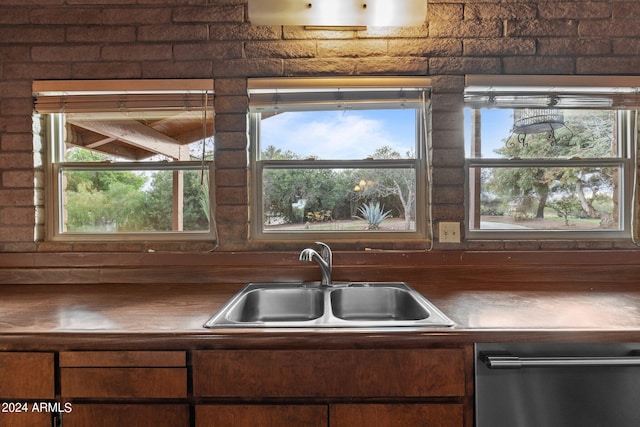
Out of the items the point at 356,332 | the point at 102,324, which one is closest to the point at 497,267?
the point at 356,332

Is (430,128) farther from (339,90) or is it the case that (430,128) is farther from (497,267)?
(497,267)

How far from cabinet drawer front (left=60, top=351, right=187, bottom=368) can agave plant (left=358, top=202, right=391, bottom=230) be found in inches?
42.4

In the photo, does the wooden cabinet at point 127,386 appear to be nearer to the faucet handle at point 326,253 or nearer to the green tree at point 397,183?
the faucet handle at point 326,253

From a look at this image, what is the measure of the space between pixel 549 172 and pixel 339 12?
1336 mm

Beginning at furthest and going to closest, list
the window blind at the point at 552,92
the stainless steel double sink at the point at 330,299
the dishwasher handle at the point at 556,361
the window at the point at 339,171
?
1. the window at the point at 339,171
2. the window blind at the point at 552,92
3. the stainless steel double sink at the point at 330,299
4. the dishwasher handle at the point at 556,361

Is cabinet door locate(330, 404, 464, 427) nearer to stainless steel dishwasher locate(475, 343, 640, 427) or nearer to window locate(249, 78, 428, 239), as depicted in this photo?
stainless steel dishwasher locate(475, 343, 640, 427)

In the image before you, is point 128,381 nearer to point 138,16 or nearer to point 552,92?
point 138,16

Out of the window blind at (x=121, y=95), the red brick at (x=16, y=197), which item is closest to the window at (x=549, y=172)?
the window blind at (x=121, y=95)

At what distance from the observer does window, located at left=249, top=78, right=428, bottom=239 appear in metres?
1.75

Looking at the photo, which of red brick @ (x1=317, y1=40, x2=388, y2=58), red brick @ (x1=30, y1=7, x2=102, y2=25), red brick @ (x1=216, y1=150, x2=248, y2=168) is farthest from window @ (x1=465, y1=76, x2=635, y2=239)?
red brick @ (x1=30, y1=7, x2=102, y2=25)

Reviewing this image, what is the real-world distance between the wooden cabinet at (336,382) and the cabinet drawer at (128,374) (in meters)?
0.07

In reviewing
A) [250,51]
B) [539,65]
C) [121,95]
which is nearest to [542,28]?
[539,65]

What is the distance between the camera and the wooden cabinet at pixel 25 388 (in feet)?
3.30

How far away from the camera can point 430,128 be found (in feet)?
5.50
